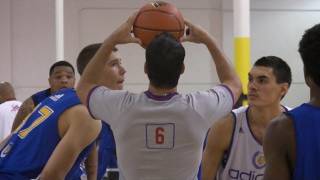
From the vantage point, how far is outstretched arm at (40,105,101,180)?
111 inches

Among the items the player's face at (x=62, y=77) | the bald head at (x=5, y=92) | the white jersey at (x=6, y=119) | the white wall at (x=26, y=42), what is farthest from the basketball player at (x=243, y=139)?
the white wall at (x=26, y=42)

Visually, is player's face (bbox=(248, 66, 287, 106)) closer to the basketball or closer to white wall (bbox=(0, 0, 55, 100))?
the basketball

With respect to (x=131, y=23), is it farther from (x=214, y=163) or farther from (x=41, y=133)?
(x=214, y=163)

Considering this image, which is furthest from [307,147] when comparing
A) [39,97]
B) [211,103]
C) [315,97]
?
[39,97]

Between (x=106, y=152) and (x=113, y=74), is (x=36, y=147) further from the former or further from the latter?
(x=106, y=152)

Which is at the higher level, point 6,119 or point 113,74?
point 113,74

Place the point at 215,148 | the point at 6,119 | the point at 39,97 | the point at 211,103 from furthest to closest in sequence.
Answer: the point at 6,119
the point at 39,97
the point at 215,148
the point at 211,103

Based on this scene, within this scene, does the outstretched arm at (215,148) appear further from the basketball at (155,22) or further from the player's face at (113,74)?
the basketball at (155,22)

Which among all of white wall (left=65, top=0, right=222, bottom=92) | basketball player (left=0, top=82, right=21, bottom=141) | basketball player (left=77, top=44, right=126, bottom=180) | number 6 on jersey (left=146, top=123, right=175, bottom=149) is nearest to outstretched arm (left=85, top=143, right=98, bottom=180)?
basketball player (left=77, top=44, right=126, bottom=180)

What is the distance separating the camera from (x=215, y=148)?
11.2ft

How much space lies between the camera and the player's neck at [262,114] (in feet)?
11.8

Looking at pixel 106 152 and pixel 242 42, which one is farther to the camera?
pixel 242 42

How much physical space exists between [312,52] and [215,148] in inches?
67.0

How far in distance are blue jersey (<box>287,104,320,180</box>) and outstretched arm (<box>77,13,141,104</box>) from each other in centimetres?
92
